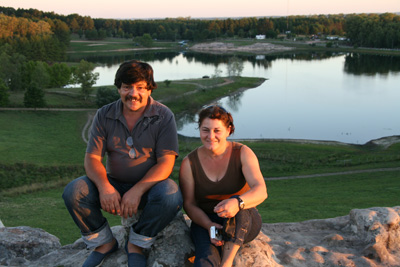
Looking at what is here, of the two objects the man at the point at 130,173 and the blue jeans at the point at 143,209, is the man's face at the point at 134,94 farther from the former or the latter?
the blue jeans at the point at 143,209

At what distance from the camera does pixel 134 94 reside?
4539 millimetres

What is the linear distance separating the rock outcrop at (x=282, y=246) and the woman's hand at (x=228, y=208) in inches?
24.1

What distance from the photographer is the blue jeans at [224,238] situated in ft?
13.5

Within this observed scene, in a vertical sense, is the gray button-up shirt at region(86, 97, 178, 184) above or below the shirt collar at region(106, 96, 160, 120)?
below

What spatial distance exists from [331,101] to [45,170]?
3631 centimetres

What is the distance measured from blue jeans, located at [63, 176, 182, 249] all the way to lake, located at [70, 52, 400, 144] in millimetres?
28773

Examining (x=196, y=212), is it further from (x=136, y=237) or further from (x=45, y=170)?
(x=45, y=170)

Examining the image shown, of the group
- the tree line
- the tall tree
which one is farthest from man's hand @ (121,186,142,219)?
the tree line

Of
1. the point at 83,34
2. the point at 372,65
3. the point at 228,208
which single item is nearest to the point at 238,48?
the point at 372,65

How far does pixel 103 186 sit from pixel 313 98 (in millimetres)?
51505

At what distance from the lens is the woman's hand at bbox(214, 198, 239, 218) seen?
13.4 feet

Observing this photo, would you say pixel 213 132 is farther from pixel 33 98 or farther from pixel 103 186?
pixel 33 98

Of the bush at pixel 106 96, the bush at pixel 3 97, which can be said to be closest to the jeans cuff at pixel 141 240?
the bush at pixel 106 96

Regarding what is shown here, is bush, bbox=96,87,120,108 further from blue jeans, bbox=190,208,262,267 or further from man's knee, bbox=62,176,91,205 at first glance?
blue jeans, bbox=190,208,262,267
